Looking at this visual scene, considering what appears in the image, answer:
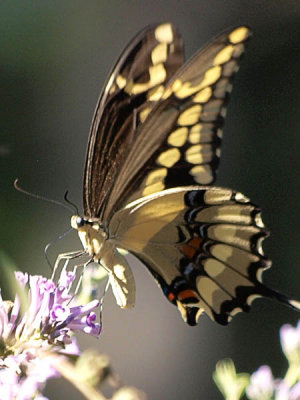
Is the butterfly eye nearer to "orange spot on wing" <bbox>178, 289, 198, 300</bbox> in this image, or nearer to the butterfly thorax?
the butterfly thorax

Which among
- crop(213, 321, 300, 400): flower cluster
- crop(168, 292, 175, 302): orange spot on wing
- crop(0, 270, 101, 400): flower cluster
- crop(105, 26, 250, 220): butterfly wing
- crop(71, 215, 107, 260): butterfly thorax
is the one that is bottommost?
crop(168, 292, 175, 302): orange spot on wing

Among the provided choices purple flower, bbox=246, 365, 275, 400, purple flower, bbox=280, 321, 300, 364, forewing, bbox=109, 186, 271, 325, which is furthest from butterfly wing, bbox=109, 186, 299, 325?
purple flower, bbox=246, 365, 275, 400

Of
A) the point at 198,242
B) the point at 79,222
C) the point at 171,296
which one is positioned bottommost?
the point at 171,296

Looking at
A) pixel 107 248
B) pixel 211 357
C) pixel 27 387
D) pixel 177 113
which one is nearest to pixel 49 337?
pixel 27 387

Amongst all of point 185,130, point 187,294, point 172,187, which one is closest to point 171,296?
point 187,294

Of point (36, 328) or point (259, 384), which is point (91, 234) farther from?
point (259, 384)

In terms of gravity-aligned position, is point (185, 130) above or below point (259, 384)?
above

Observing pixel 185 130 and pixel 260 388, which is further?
pixel 185 130

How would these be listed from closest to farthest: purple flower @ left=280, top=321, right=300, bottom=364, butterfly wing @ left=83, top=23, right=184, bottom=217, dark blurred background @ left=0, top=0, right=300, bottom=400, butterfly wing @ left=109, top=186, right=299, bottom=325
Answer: purple flower @ left=280, top=321, right=300, bottom=364, butterfly wing @ left=83, top=23, right=184, bottom=217, butterfly wing @ left=109, top=186, right=299, bottom=325, dark blurred background @ left=0, top=0, right=300, bottom=400
